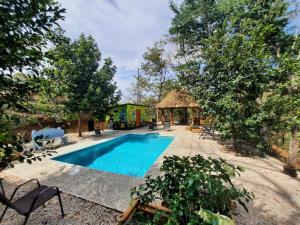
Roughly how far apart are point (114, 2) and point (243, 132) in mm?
8493

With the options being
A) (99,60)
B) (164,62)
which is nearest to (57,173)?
(99,60)

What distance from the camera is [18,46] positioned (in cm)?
171

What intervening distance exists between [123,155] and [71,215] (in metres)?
6.47

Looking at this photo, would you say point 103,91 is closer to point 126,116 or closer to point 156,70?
point 126,116

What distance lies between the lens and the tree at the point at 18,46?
1.50 meters

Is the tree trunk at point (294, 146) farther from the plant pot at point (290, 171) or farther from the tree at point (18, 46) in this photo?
the tree at point (18, 46)

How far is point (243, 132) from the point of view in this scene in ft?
24.4

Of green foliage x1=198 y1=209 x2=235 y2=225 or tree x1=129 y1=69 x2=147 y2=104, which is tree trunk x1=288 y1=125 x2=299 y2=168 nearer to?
green foliage x1=198 y1=209 x2=235 y2=225

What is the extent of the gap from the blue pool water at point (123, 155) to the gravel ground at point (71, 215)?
2518mm

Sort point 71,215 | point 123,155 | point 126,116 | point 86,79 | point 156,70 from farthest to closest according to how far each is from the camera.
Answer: point 156,70 → point 126,116 → point 86,79 → point 123,155 → point 71,215

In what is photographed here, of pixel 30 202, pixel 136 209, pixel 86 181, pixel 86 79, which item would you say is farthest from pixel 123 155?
pixel 136 209

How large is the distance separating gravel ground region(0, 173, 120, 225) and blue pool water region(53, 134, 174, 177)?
99.1 inches

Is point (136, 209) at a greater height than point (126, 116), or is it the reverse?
point (126, 116)

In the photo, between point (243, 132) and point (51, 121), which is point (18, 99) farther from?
point (51, 121)
